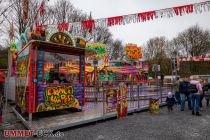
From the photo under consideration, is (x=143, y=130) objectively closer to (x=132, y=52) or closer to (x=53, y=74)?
(x=53, y=74)

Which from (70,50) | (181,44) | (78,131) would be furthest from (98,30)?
(78,131)

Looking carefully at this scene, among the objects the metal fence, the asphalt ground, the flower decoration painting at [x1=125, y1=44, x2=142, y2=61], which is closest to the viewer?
the asphalt ground

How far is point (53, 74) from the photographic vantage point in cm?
771

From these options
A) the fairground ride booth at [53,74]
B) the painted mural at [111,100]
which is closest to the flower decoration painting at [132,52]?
the fairground ride booth at [53,74]

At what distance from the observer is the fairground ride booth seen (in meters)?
6.83

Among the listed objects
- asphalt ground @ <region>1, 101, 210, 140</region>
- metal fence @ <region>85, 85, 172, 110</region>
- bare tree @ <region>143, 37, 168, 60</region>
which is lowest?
asphalt ground @ <region>1, 101, 210, 140</region>

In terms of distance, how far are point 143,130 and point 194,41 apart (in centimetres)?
3502

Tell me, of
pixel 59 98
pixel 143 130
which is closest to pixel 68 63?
pixel 59 98

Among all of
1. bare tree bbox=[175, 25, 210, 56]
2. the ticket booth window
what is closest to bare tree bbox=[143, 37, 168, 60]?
bare tree bbox=[175, 25, 210, 56]

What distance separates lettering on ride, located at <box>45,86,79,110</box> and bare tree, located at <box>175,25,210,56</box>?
3360cm

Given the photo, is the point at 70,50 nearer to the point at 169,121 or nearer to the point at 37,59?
the point at 37,59

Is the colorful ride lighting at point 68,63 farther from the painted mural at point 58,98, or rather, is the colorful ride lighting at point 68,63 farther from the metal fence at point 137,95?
the metal fence at point 137,95

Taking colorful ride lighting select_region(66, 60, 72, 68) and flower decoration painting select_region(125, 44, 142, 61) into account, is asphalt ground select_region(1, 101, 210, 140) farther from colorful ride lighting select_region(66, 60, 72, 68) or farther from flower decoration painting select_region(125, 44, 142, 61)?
flower decoration painting select_region(125, 44, 142, 61)

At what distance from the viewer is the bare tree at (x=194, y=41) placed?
1410 inches
